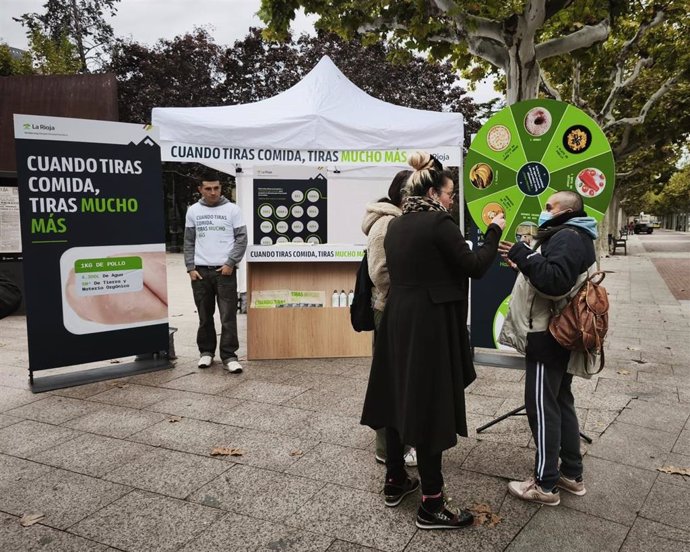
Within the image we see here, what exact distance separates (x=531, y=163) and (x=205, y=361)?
377cm

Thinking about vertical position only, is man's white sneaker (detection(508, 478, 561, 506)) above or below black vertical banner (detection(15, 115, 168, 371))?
below

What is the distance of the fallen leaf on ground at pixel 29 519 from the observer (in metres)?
2.84

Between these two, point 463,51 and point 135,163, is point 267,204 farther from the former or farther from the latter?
point 463,51

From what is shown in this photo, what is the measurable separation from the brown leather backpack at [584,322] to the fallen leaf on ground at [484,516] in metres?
0.97

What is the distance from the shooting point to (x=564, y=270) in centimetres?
272

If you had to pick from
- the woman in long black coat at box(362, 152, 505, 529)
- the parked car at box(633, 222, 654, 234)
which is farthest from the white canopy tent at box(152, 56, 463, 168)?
the parked car at box(633, 222, 654, 234)

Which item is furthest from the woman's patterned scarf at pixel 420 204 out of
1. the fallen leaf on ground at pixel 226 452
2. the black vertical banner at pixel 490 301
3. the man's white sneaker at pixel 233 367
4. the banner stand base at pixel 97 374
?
the banner stand base at pixel 97 374

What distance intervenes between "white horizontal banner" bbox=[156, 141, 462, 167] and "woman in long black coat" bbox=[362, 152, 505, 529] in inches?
127

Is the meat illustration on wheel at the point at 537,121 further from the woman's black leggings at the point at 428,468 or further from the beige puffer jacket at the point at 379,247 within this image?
the woman's black leggings at the point at 428,468

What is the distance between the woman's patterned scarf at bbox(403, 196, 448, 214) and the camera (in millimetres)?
2693

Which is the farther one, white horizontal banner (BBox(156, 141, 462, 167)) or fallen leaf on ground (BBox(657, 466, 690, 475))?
white horizontal banner (BBox(156, 141, 462, 167))

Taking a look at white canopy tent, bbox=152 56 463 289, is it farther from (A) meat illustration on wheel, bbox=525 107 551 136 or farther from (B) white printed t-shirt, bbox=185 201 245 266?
(A) meat illustration on wheel, bbox=525 107 551 136

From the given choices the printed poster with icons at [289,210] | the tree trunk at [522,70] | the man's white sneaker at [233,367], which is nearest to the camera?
the man's white sneaker at [233,367]

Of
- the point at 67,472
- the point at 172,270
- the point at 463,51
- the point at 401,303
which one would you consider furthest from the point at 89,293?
the point at 172,270
